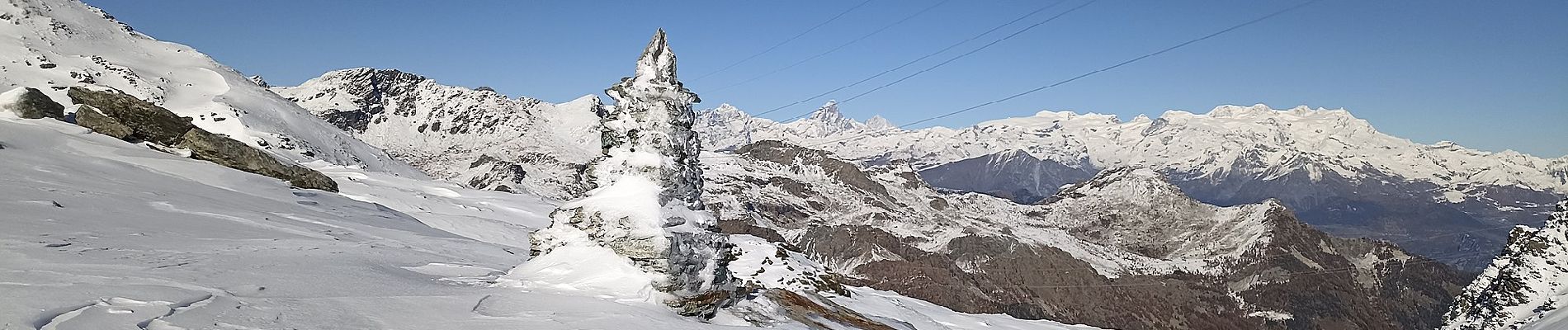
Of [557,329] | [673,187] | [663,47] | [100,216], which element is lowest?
[557,329]

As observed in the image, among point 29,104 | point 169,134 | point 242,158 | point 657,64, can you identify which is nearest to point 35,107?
point 29,104

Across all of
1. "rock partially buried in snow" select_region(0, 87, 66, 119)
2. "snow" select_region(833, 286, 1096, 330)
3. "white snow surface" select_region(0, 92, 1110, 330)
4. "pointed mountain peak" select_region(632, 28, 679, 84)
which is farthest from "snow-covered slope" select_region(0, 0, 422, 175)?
"pointed mountain peak" select_region(632, 28, 679, 84)

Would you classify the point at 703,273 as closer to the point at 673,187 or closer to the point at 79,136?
the point at 673,187

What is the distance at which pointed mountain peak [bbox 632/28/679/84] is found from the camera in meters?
17.8

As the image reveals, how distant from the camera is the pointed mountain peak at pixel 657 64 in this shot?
58.2ft

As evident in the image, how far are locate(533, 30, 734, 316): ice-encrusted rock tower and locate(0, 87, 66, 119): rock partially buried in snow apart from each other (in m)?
33.8

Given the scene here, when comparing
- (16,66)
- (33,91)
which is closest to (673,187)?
(33,91)

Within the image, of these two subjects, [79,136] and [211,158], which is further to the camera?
[211,158]

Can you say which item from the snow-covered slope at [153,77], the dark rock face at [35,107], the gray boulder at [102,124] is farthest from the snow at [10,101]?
the snow-covered slope at [153,77]

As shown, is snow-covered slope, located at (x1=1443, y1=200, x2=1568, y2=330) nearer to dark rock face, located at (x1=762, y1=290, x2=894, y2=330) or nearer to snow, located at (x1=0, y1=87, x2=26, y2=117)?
dark rock face, located at (x1=762, y1=290, x2=894, y2=330)

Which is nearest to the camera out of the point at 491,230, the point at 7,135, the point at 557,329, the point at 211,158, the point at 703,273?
the point at 557,329

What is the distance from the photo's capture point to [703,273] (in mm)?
16422

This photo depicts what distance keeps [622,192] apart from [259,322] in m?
7.70

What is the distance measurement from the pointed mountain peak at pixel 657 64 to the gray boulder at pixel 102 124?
30.1 meters
